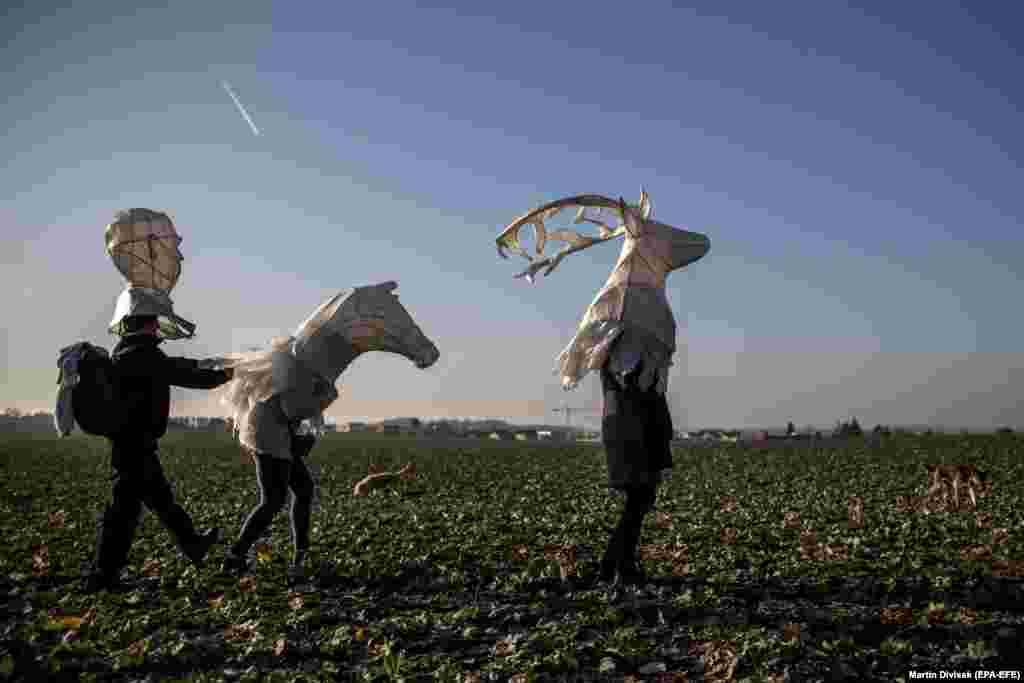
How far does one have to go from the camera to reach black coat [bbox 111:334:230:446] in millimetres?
8375

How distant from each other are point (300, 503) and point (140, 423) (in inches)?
82.5

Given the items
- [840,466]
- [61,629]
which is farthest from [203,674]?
[840,466]

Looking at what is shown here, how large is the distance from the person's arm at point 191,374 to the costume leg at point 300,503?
1.33 meters

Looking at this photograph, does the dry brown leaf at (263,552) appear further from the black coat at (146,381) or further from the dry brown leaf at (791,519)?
the dry brown leaf at (791,519)

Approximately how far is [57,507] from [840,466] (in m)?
24.6

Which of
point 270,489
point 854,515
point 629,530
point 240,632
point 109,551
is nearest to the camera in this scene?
point 240,632

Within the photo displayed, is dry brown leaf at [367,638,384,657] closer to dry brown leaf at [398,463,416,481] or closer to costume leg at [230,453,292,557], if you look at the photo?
costume leg at [230,453,292,557]

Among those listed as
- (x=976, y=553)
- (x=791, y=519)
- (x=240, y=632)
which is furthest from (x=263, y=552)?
(x=976, y=553)

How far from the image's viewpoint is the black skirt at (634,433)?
25.5 feet

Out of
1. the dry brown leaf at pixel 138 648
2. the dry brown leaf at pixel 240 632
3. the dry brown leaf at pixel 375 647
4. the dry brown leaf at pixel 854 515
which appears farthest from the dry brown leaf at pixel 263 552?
the dry brown leaf at pixel 854 515

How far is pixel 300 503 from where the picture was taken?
9578mm

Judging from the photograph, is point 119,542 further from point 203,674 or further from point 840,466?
point 840,466

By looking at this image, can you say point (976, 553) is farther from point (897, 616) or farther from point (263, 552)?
point (263, 552)

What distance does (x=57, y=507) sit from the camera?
17797mm
